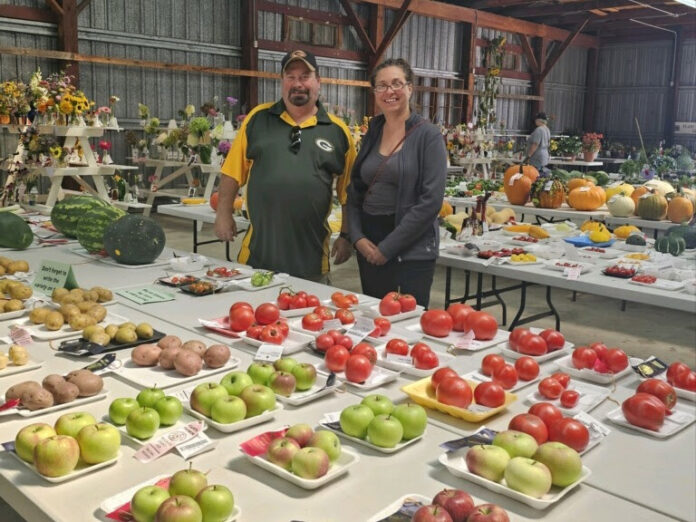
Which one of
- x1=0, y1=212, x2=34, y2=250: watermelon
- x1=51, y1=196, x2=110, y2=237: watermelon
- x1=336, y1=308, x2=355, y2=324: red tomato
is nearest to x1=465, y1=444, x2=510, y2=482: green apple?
x1=336, y1=308, x2=355, y2=324: red tomato

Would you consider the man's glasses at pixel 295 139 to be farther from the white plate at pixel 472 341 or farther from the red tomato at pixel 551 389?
the red tomato at pixel 551 389

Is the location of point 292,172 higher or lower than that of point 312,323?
higher

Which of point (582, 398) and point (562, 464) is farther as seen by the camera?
point (582, 398)

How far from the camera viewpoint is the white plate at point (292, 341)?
2.18 meters

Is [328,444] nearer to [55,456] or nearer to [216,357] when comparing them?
[55,456]

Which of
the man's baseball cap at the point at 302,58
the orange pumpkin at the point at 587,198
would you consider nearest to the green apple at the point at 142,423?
the man's baseball cap at the point at 302,58

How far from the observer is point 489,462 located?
142cm

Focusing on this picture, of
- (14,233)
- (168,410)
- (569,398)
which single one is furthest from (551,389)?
(14,233)

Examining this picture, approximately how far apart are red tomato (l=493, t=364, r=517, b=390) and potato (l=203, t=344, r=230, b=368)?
29.2 inches

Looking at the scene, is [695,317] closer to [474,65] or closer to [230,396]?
[230,396]

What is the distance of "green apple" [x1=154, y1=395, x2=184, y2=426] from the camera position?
163 centimetres

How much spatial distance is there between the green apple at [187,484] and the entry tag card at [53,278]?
1568 millimetres

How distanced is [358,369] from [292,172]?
1612mm

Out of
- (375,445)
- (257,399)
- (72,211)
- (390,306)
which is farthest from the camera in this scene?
(72,211)
